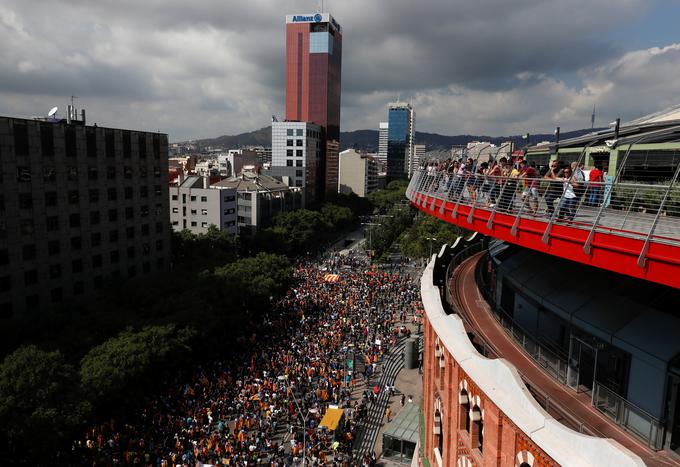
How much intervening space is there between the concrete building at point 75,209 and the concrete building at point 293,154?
64.1 meters

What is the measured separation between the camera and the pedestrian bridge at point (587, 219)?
29.7 feet

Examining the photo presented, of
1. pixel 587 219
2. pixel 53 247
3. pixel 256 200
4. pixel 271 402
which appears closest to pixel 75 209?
pixel 53 247

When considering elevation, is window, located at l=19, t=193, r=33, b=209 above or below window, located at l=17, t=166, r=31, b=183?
below

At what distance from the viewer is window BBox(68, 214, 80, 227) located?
41000 millimetres

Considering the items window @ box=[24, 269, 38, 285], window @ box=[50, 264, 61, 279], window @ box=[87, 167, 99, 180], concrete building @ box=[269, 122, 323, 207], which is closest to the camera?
window @ box=[24, 269, 38, 285]

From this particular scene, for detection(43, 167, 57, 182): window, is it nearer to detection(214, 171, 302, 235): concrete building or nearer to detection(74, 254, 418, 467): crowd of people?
detection(74, 254, 418, 467): crowd of people

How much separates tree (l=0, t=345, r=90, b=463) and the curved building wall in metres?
17.1

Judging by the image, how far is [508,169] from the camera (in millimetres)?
16891

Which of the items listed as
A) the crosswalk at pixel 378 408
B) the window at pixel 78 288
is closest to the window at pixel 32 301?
the window at pixel 78 288

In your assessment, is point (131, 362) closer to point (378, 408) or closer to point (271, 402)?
point (271, 402)

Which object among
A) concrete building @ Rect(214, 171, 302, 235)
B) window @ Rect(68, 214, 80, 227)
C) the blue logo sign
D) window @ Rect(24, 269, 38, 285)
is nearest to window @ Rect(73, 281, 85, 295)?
window @ Rect(24, 269, 38, 285)

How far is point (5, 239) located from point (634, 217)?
39.7 m

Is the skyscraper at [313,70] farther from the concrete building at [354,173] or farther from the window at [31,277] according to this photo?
the window at [31,277]

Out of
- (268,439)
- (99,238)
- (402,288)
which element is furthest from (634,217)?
(402,288)
